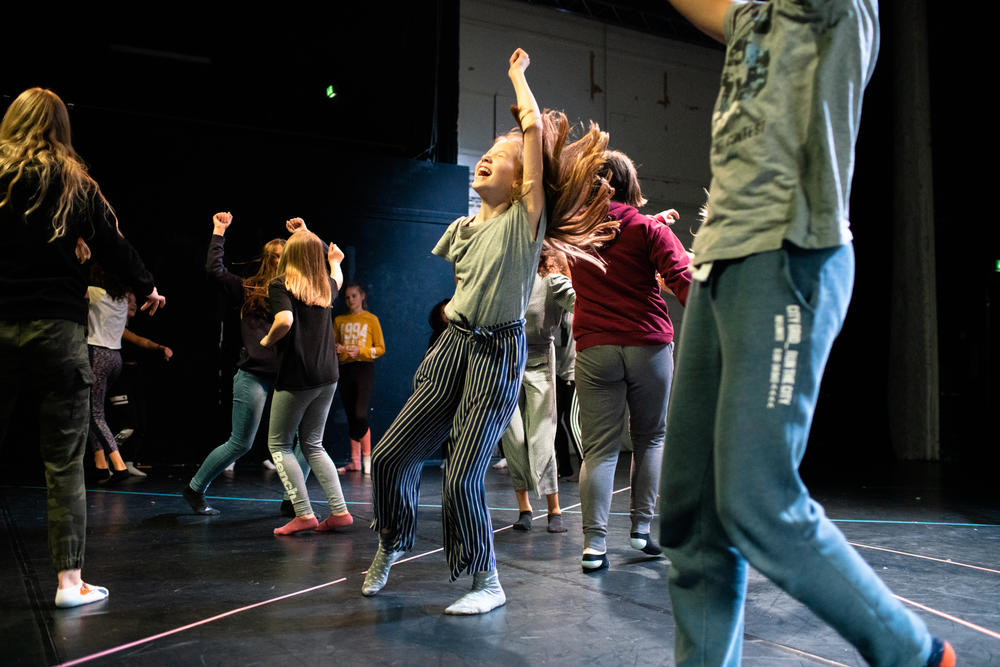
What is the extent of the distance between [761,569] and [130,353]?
7.03 m

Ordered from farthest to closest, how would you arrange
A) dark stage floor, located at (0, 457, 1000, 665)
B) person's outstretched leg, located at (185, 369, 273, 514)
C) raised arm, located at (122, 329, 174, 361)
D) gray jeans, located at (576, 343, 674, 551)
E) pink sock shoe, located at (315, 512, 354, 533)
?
1. raised arm, located at (122, 329, 174, 361)
2. person's outstretched leg, located at (185, 369, 273, 514)
3. pink sock shoe, located at (315, 512, 354, 533)
4. gray jeans, located at (576, 343, 674, 551)
5. dark stage floor, located at (0, 457, 1000, 665)

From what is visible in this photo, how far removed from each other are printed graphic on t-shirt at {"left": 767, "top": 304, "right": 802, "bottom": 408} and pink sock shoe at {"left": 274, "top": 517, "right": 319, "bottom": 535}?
11.2 feet

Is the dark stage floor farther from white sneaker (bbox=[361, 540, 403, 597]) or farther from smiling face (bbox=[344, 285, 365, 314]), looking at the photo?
smiling face (bbox=[344, 285, 365, 314])

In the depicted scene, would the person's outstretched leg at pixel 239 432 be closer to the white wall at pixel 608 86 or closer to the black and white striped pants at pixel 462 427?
the black and white striped pants at pixel 462 427

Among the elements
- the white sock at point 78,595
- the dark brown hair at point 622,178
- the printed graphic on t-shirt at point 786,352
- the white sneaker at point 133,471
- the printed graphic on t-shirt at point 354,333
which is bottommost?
the white sneaker at point 133,471

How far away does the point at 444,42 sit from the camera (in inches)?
350

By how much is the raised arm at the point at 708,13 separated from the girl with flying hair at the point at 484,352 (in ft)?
3.26

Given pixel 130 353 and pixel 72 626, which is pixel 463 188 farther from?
pixel 72 626

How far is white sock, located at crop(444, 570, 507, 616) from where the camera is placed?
268 centimetres

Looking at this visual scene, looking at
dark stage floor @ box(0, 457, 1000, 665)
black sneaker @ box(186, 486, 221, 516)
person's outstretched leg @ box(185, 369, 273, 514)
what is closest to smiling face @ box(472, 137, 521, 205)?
dark stage floor @ box(0, 457, 1000, 665)

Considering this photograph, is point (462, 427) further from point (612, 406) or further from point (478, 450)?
point (612, 406)

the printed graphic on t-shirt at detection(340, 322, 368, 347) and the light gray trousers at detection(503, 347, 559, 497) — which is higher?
the printed graphic on t-shirt at detection(340, 322, 368, 347)

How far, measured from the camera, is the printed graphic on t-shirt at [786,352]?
1.32 m

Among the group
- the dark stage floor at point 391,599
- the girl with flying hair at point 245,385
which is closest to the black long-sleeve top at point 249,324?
the girl with flying hair at point 245,385
